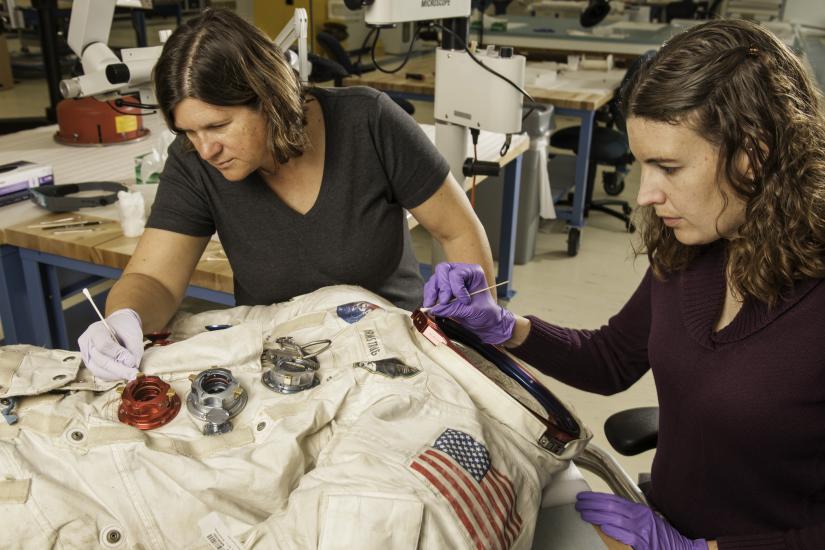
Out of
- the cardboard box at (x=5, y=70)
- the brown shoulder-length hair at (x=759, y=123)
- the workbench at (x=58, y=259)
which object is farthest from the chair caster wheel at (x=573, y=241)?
the cardboard box at (x=5, y=70)

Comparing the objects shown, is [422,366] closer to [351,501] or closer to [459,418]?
[459,418]

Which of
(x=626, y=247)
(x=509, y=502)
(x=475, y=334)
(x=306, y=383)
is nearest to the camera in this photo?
(x=509, y=502)

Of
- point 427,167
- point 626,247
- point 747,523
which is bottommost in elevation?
point 626,247

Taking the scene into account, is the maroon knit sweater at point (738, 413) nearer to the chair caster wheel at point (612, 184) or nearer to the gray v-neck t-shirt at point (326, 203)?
the gray v-neck t-shirt at point (326, 203)

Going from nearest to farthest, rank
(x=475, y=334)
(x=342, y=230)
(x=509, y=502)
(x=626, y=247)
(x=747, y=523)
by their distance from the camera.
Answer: (x=509, y=502), (x=747, y=523), (x=475, y=334), (x=342, y=230), (x=626, y=247)

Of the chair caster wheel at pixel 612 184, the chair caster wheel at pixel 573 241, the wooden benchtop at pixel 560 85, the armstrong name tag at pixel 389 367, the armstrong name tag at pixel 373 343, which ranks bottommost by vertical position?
the chair caster wheel at pixel 573 241

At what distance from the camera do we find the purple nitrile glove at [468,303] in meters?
1.26

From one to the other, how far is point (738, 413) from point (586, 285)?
8.10 feet

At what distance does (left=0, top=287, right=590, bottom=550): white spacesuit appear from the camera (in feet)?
2.51

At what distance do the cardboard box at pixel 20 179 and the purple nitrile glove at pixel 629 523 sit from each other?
173cm

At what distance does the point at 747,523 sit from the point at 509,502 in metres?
0.44

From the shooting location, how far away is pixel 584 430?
106cm

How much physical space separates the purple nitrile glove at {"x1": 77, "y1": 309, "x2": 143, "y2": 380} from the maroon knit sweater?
0.80 meters

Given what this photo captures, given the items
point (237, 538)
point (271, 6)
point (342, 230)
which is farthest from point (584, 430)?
point (271, 6)
